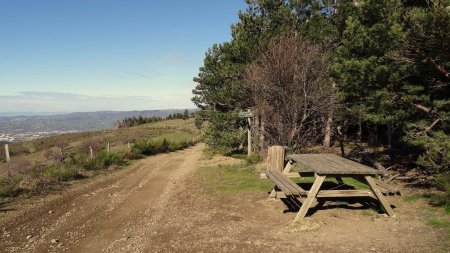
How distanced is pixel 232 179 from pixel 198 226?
5.71m

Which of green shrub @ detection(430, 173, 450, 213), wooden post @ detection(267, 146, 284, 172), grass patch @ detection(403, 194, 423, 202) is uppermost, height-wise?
wooden post @ detection(267, 146, 284, 172)

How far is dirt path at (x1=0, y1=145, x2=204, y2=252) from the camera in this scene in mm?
6711

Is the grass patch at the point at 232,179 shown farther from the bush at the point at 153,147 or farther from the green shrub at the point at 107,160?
the bush at the point at 153,147

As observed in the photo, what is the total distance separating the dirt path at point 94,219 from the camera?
6711mm

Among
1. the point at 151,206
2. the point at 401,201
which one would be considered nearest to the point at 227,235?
the point at 151,206

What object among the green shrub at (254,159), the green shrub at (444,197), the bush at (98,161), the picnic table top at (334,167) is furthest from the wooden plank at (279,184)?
the bush at (98,161)

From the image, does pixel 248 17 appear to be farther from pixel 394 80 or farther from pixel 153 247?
pixel 153 247

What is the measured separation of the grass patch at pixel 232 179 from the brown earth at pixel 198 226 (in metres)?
0.75

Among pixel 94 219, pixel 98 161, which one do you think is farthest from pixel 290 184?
pixel 98 161

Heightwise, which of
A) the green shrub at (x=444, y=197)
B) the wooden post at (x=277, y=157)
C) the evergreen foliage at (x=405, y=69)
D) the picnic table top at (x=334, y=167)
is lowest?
the green shrub at (x=444, y=197)

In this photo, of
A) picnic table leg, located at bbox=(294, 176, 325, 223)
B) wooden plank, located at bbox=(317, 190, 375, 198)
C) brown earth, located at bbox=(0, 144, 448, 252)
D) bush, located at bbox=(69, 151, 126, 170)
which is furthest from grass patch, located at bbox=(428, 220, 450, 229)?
bush, located at bbox=(69, 151, 126, 170)

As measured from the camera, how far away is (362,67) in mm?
9953

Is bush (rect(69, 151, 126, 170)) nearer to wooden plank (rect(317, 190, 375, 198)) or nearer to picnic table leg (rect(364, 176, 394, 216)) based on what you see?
wooden plank (rect(317, 190, 375, 198))

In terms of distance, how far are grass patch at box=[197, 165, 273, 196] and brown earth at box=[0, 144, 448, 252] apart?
75 centimetres
